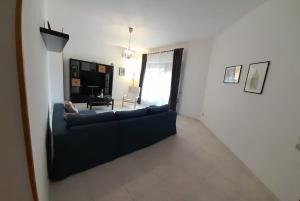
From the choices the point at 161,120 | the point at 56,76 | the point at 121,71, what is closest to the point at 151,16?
the point at 161,120

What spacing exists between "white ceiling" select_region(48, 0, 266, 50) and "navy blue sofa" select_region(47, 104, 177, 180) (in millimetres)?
2115

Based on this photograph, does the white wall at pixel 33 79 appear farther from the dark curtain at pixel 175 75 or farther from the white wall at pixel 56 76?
the dark curtain at pixel 175 75

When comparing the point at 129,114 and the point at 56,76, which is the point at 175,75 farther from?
the point at 56,76

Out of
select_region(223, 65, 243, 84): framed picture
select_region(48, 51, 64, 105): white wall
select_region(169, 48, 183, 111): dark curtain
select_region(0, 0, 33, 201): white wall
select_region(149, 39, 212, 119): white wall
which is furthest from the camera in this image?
select_region(169, 48, 183, 111): dark curtain

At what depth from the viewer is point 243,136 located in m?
2.50

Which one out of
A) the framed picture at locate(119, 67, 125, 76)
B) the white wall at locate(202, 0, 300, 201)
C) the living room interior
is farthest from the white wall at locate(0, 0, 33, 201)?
the framed picture at locate(119, 67, 125, 76)

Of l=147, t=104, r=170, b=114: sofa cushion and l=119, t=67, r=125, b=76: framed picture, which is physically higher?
l=119, t=67, r=125, b=76: framed picture

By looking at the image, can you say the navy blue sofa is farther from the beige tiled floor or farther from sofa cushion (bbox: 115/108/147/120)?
the beige tiled floor

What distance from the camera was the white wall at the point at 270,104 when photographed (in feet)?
5.43

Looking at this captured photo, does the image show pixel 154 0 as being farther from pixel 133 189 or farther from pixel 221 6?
pixel 133 189

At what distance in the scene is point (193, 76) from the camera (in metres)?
4.90

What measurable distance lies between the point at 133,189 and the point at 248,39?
332cm

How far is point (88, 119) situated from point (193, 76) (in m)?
4.05

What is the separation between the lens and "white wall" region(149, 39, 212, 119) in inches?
181
